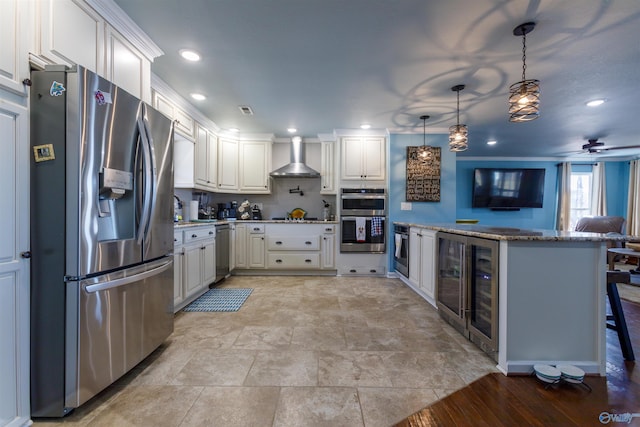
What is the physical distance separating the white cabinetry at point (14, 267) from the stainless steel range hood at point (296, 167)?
3.46 meters

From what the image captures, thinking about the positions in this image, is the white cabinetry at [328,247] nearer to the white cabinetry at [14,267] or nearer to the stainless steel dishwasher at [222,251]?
the stainless steel dishwasher at [222,251]

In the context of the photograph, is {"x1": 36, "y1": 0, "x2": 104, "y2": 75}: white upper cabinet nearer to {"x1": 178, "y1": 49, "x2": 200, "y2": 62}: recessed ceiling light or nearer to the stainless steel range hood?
{"x1": 178, "y1": 49, "x2": 200, "y2": 62}: recessed ceiling light

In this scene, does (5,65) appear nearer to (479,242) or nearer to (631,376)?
(479,242)

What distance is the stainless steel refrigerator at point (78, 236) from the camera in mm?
1344

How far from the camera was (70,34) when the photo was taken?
155 centimetres

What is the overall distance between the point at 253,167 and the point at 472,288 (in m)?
3.80

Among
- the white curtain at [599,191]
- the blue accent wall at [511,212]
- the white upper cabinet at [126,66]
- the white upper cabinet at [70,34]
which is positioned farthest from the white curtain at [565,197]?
the white upper cabinet at [70,34]

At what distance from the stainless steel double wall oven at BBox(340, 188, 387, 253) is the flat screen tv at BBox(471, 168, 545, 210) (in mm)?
3487

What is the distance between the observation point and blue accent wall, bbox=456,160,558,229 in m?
6.75

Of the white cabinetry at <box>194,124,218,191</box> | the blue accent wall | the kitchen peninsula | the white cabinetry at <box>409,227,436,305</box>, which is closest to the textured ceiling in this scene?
the white cabinetry at <box>194,124,218,191</box>

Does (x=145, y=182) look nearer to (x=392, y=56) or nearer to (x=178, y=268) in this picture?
(x=178, y=268)

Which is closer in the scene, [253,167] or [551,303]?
[551,303]

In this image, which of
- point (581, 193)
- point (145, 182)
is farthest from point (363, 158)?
point (581, 193)

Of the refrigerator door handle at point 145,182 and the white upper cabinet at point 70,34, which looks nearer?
the white upper cabinet at point 70,34
